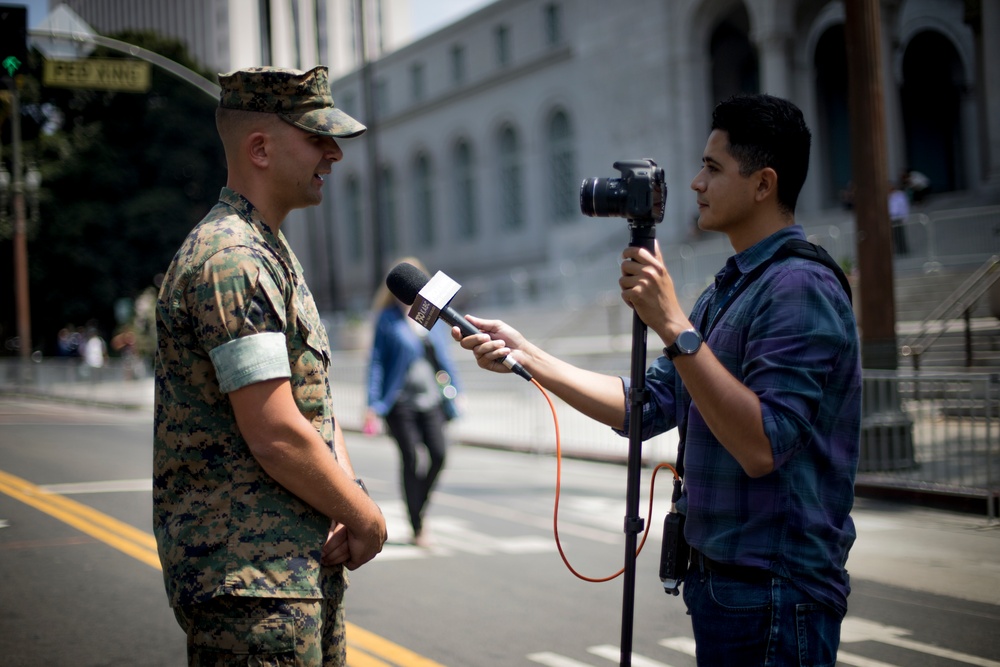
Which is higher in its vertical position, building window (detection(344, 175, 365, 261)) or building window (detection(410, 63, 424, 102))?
building window (detection(410, 63, 424, 102))

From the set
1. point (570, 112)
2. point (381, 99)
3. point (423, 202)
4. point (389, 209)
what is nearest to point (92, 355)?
point (570, 112)

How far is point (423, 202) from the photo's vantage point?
57.0m

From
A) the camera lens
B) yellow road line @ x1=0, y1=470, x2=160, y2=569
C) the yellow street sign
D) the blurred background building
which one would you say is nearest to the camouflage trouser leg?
the camera lens

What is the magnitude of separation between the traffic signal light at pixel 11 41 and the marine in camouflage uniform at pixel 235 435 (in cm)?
851

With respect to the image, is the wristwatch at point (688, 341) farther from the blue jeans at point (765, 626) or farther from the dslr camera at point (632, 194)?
the blue jeans at point (765, 626)

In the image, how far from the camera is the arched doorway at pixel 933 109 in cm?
3449

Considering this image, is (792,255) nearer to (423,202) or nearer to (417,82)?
(423,202)

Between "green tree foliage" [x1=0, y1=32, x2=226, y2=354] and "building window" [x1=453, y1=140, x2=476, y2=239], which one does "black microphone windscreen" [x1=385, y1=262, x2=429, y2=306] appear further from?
"building window" [x1=453, y1=140, x2=476, y2=239]

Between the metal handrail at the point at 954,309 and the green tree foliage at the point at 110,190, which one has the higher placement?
the green tree foliage at the point at 110,190

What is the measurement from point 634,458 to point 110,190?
43.9m

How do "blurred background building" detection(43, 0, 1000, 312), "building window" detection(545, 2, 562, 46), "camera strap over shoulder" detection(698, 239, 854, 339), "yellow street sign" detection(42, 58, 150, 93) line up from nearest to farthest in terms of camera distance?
"camera strap over shoulder" detection(698, 239, 854, 339)
"yellow street sign" detection(42, 58, 150, 93)
"blurred background building" detection(43, 0, 1000, 312)
"building window" detection(545, 2, 562, 46)

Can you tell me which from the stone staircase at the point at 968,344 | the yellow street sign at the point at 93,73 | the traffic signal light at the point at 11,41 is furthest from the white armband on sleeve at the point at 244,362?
the stone staircase at the point at 968,344

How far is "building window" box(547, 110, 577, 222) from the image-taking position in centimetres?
4550

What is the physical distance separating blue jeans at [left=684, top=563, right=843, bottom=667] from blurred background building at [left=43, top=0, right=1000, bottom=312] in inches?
642
